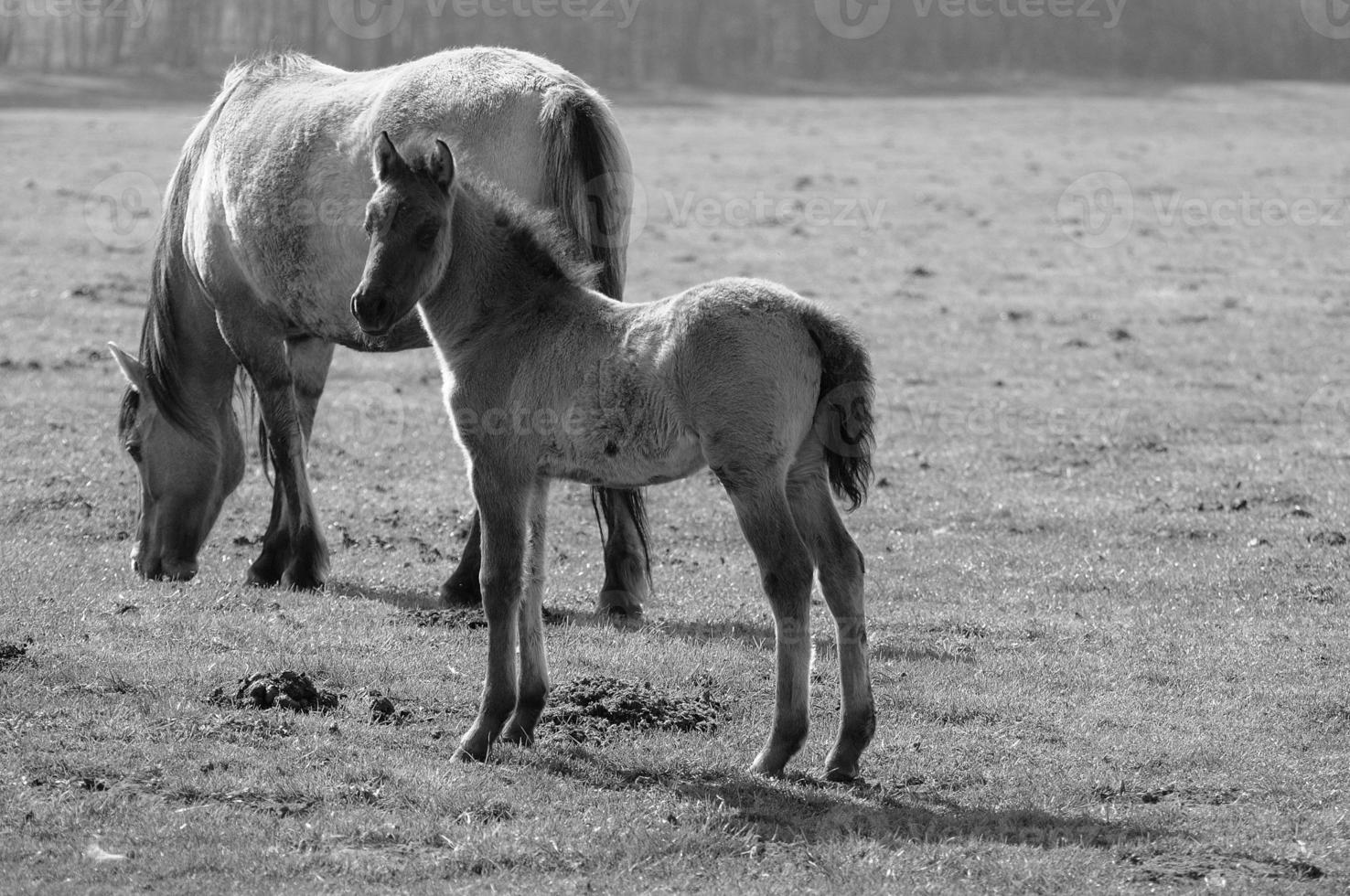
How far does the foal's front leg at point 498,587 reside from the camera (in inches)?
245

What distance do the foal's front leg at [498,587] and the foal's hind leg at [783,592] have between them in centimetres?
98

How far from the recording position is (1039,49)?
7956 centimetres

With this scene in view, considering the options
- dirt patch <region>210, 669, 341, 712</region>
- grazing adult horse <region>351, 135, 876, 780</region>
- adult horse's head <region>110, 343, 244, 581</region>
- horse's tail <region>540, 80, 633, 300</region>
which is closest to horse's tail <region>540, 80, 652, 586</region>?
horse's tail <region>540, 80, 633, 300</region>

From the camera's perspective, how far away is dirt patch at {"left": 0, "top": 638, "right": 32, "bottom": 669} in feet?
23.9

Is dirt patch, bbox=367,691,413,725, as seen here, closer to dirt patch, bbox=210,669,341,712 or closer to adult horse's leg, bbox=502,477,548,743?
dirt patch, bbox=210,669,341,712

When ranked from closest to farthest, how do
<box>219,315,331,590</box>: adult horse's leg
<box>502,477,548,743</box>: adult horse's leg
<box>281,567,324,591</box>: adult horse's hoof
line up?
<box>502,477,548,743</box>: adult horse's leg
<box>281,567,324,591</box>: adult horse's hoof
<box>219,315,331,590</box>: adult horse's leg

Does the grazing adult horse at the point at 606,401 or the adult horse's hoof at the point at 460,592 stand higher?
the grazing adult horse at the point at 606,401

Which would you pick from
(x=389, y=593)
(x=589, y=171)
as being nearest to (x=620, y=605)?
(x=389, y=593)

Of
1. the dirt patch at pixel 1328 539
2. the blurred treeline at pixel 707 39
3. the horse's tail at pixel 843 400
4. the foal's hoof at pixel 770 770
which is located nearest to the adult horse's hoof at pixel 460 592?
the foal's hoof at pixel 770 770

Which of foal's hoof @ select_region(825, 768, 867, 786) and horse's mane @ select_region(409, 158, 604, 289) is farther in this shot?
horse's mane @ select_region(409, 158, 604, 289)

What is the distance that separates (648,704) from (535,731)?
23.3 inches

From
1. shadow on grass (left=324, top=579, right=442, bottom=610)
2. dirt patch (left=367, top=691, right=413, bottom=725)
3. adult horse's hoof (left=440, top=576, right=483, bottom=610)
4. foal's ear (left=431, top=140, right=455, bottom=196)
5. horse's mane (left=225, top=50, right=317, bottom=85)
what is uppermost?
horse's mane (left=225, top=50, right=317, bottom=85)

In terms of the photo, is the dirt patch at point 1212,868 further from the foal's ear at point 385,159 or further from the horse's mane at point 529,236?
the foal's ear at point 385,159

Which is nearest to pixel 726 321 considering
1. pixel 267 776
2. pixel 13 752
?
pixel 267 776
